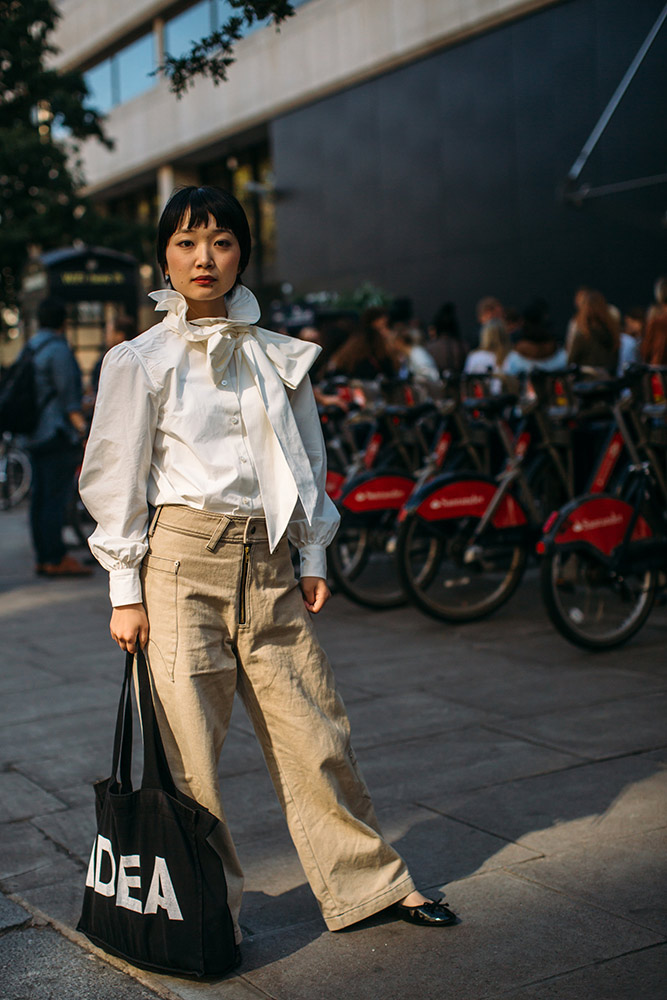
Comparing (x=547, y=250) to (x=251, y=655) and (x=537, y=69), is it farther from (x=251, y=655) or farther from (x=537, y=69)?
(x=251, y=655)

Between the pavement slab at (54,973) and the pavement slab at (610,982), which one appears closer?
the pavement slab at (610,982)

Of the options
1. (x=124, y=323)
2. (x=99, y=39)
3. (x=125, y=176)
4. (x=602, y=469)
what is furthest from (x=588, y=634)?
(x=99, y=39)

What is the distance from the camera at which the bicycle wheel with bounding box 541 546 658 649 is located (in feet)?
18.4

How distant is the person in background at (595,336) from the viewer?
9.84m

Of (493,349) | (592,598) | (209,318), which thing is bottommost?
→ (592,598)

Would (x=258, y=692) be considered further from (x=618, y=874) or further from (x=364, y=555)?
(x=364, y=555)

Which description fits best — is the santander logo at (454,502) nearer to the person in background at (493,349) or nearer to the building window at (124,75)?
the person in background at (493,349)

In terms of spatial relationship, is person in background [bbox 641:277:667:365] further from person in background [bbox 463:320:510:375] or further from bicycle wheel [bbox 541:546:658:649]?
bicycle wheel [bbox 541:546:658:649]

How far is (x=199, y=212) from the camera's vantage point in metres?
2.74

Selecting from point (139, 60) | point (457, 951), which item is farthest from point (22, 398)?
point (139, 60)

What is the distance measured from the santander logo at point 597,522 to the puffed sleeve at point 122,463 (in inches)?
130

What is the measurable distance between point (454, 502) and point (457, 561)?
0.33 m

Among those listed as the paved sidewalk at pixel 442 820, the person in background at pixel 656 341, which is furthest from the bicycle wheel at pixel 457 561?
the person in background at pixel 656 341

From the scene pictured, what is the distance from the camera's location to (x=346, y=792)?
115 inches
